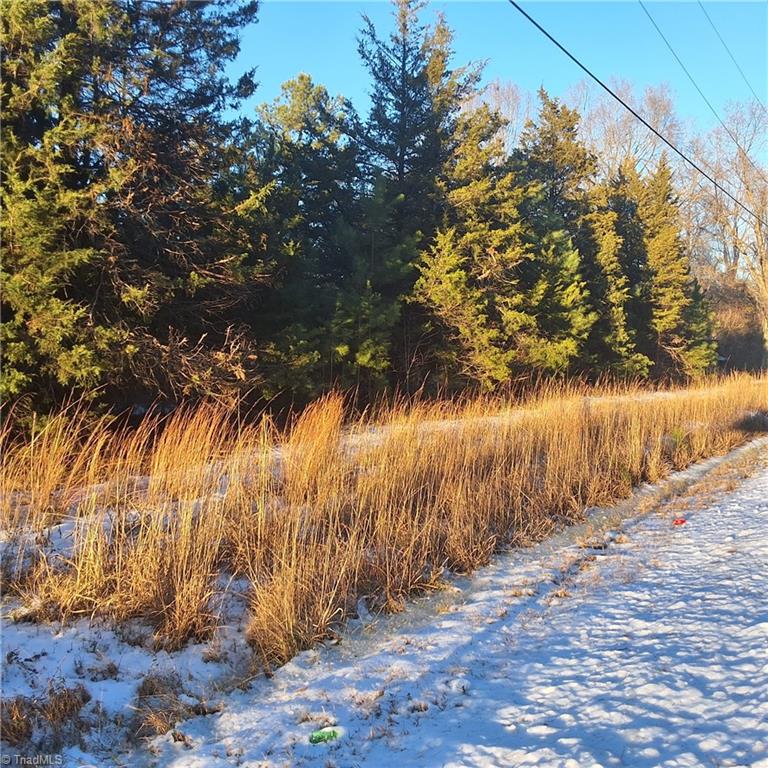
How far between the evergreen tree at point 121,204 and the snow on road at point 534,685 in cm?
582

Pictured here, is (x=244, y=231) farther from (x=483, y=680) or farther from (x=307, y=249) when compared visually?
(x=483, y=680)

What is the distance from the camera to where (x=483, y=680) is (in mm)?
3381

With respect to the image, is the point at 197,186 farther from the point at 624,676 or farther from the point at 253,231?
the point at 624,676

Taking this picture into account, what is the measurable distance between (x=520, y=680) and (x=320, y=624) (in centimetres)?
137

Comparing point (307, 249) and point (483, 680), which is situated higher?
point (307, 249)

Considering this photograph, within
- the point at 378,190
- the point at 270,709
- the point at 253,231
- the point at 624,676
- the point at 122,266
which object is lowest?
the point at 270,709

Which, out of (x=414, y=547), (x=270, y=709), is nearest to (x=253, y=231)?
(x=414, y=547)

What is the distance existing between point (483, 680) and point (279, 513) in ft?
7.18

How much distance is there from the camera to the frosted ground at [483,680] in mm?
2732

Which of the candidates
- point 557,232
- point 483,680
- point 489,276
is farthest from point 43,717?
point 557,232

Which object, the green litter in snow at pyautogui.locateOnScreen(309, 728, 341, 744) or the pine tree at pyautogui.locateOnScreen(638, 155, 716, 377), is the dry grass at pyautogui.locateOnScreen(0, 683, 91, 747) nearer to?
the green litter in snow at pyautogui.locateOnScreen(309, 728, 341, 744)

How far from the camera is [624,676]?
322 cm

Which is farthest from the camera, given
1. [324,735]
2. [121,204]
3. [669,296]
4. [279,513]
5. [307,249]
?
[669,296]

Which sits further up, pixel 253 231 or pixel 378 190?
pixel 378 190
